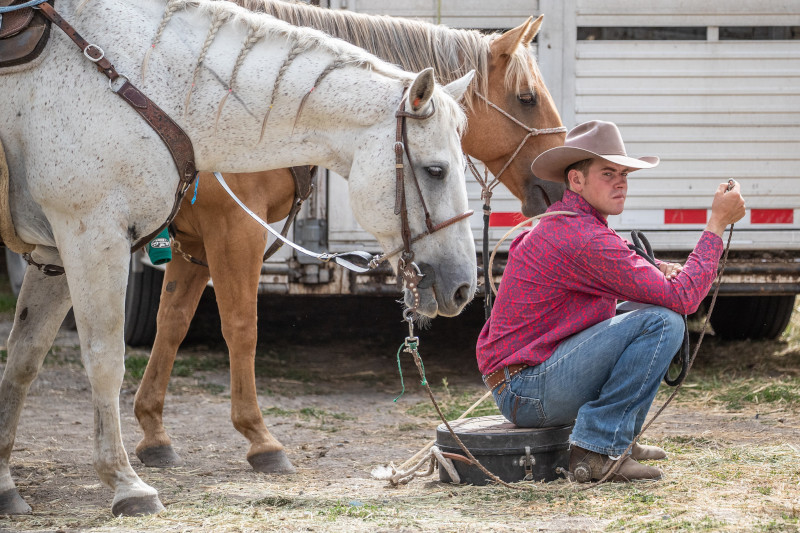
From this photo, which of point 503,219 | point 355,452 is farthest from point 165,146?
point 503,219

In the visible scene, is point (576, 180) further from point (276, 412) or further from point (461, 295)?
point (276, 412)

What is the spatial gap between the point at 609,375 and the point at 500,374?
1.25 feet

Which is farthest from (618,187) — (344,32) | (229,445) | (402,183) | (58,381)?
(58,381)

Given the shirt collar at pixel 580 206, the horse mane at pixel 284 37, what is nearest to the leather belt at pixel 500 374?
the shirt collar at pixel 580 206

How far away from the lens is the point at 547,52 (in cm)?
574

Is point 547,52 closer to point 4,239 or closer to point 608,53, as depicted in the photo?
point 608,53

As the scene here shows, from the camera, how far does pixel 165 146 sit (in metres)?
2.98

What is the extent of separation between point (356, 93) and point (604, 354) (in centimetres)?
120

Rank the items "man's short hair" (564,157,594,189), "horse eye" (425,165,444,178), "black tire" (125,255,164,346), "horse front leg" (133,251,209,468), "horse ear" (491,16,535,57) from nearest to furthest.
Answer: "horse eye" (425,165,444,178) < "man's short hair" (564,157,594,189) < "horse front leg" (133,251,209,468) < "horse ear" (491,16,535,57) < "black tire" (125,255,164,346)

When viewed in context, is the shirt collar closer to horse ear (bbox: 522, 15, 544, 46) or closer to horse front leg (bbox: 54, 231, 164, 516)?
horse front leg (bbox: 54, 231, 164, 516)

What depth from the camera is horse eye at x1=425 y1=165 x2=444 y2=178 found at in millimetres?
3020

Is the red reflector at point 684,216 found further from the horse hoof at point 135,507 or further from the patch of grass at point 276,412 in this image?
the horse hoof at point 135,507

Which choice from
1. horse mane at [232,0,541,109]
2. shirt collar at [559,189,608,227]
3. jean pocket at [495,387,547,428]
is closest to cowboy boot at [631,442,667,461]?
jean pocket at [495,387,547,428]

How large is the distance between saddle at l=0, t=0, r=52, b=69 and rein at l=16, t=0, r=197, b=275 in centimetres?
3
